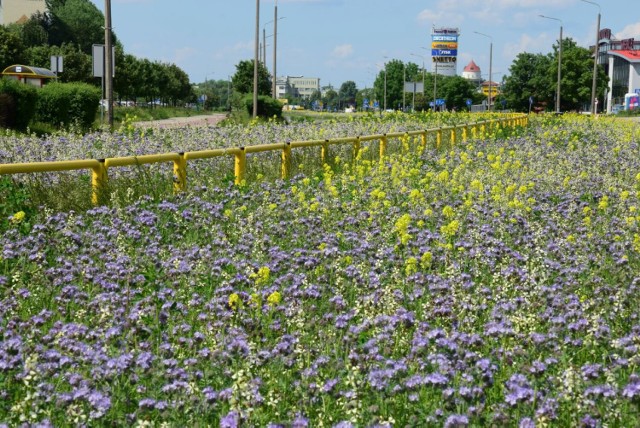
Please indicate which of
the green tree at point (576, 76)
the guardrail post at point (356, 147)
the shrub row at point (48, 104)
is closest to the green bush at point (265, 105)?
the shrub row at point (48, 104)

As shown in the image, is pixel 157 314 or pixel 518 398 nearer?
pixel 518 398

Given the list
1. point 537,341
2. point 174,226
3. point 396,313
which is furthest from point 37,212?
point 537,341

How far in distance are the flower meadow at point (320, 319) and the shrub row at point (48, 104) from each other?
16.7 meters

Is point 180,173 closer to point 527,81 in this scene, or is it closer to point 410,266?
point 410,266

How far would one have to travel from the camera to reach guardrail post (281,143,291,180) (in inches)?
537

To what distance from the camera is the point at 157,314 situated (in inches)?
187

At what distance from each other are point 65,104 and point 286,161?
48.8 feet

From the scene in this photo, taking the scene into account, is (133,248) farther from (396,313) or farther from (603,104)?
(603,104)

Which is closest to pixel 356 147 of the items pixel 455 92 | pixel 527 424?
pixel 527 424

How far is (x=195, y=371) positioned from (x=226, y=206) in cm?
551

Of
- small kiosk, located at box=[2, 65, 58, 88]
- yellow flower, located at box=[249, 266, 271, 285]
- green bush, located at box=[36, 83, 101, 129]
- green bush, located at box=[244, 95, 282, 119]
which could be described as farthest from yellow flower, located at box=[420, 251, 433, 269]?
small kiosk, located at box=[2, 65, 58, 88]

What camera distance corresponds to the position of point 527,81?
4161 inches

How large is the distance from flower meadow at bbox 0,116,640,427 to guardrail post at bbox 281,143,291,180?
455 centimetres

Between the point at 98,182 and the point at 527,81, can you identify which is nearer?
the point at 98,182
